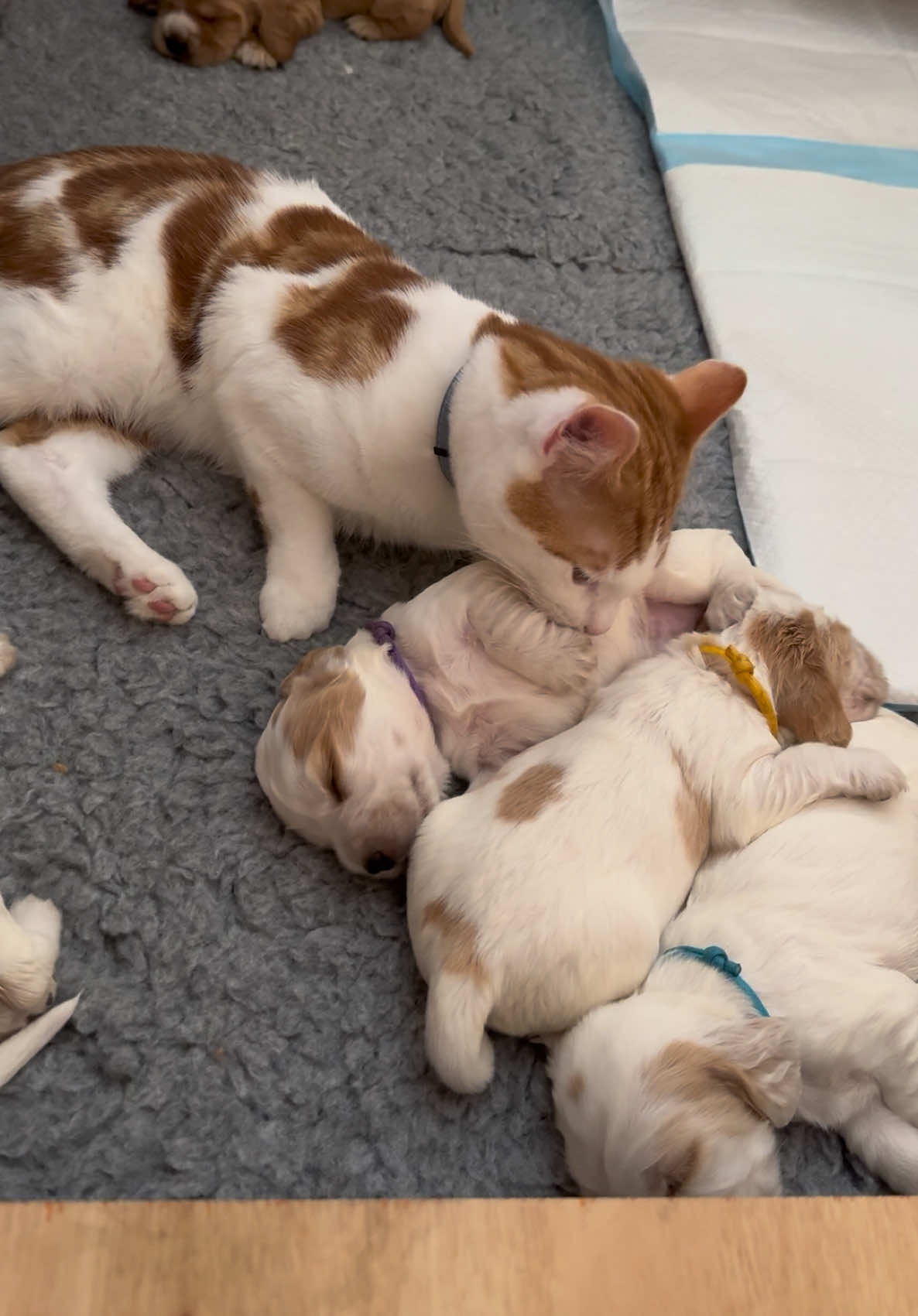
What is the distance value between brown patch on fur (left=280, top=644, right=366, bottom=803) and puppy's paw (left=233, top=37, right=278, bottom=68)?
177 cm

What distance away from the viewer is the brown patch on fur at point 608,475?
135cm

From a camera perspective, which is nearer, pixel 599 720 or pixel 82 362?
pixel 599 720

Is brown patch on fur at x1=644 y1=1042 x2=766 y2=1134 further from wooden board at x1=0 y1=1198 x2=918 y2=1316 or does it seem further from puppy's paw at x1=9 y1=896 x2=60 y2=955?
puppy's paw at x1=9 y1=896 x2=60 y2=955

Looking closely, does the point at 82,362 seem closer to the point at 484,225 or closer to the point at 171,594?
the point at 171,594

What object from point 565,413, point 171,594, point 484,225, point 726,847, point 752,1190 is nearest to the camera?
point 752,1190

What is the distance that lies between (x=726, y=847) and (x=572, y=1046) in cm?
36

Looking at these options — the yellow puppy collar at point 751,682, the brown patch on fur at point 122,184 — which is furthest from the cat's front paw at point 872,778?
the brown patch on fur at point 122,184

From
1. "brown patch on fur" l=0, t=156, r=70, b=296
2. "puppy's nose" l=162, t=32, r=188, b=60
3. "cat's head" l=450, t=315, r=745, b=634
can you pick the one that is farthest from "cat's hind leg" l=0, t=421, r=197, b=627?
"puppy's nose" l=162, t=32, r=188, b=60

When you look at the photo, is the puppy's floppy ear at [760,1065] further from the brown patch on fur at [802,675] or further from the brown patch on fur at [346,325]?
the brown patch on fur at [346,325]

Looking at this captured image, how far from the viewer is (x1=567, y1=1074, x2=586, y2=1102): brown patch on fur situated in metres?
1.19

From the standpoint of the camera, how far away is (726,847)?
141 cm

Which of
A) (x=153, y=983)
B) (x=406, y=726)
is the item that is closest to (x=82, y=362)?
(x=406, y=726)

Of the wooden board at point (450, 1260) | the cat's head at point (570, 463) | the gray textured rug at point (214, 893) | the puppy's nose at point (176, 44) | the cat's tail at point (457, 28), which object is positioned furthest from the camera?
the cat's tail at point (457, 28)

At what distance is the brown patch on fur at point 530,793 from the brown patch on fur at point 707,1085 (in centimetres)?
31
